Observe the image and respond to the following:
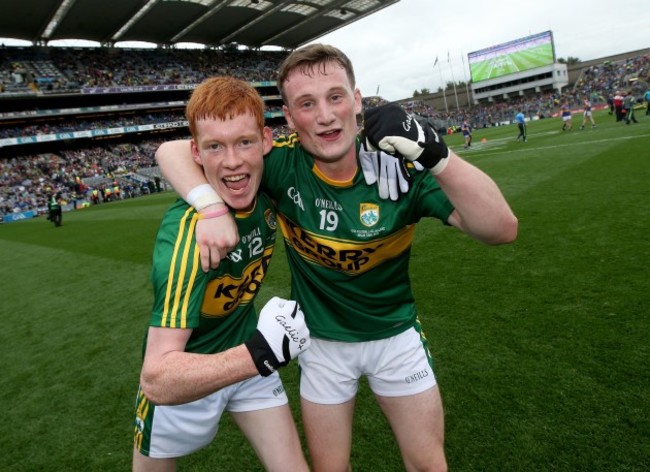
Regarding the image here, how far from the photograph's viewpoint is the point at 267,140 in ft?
8.18

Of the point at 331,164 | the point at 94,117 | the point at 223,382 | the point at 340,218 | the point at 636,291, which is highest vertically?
the point at 94,117

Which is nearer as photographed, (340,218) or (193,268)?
(193,268)

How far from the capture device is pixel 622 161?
1184 cm

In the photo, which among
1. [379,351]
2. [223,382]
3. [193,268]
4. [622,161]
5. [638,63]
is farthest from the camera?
[638,63]

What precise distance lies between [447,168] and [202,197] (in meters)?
1.14

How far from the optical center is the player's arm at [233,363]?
166 centimetres

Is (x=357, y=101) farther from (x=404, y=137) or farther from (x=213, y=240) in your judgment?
(x=213, y=240)

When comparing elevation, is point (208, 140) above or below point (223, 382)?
above

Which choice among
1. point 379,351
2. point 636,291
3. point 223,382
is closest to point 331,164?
point 379,351

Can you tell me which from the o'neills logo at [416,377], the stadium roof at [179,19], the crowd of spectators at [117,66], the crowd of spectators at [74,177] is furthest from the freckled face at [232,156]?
the crowd of spectators at [117,66]

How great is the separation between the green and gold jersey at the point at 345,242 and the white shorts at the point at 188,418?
1.56 ft

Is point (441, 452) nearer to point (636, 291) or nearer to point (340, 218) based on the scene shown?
point (340, 218)

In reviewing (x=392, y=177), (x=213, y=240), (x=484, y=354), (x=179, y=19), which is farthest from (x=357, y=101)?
(x=179, y=19)

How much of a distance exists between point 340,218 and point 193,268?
83 cm
